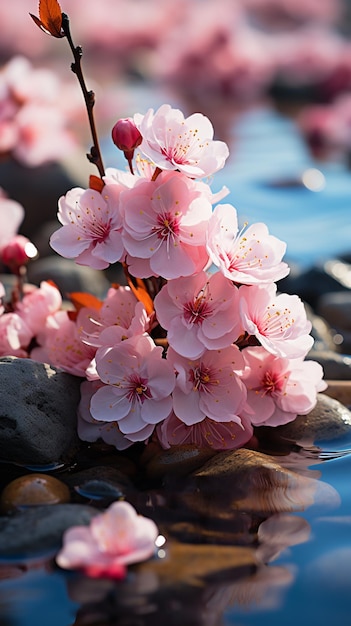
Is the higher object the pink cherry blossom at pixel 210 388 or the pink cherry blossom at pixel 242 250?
the pink cherry blossom at pixel 242 250

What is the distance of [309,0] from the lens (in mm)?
10297

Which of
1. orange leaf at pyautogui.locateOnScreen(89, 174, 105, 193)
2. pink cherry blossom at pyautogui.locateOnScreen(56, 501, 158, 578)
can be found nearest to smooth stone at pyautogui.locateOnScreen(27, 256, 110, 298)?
orange leaf at pyautogui.locateOnScreen(89, 174, 105, 193)

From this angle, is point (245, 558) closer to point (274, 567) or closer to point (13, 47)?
point (274, 567)

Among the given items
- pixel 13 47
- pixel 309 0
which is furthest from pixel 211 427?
pixel 309 0

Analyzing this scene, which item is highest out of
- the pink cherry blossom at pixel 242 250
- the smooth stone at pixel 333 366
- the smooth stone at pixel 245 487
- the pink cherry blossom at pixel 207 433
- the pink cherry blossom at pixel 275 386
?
the pink cherry blossom at pixel 242 250

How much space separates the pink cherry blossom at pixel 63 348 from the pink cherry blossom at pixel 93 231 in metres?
0.25

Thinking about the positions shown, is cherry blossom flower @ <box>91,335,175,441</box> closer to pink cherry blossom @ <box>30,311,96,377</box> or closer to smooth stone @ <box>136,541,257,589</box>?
pink cherry blossom @ <box>30,311,96,377</box>

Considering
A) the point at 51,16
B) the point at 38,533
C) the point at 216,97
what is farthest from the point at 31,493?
the point at 216,97

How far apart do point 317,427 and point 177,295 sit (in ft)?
1.73

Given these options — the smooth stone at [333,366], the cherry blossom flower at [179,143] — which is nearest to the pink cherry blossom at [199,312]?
the cherry blossom flower at [179,143]

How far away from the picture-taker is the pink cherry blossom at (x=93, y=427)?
1962 mm

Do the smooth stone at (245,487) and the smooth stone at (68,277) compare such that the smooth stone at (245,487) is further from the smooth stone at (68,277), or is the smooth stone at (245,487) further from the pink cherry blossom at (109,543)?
the smooth stone at (68,277)

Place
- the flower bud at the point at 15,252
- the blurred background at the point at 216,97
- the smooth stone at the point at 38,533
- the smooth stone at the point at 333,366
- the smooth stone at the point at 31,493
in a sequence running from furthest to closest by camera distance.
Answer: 1. the blurred background at the point at 216,97
2. the smooth stone at the point at 333,366
3. the flower bud at the point at 15,252
4. the smooth stone at the point at 31,493
5. the smooth stone at the point at 38,533

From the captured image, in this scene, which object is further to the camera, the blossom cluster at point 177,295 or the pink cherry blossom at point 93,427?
the pink cherry blossom at point 93,427
